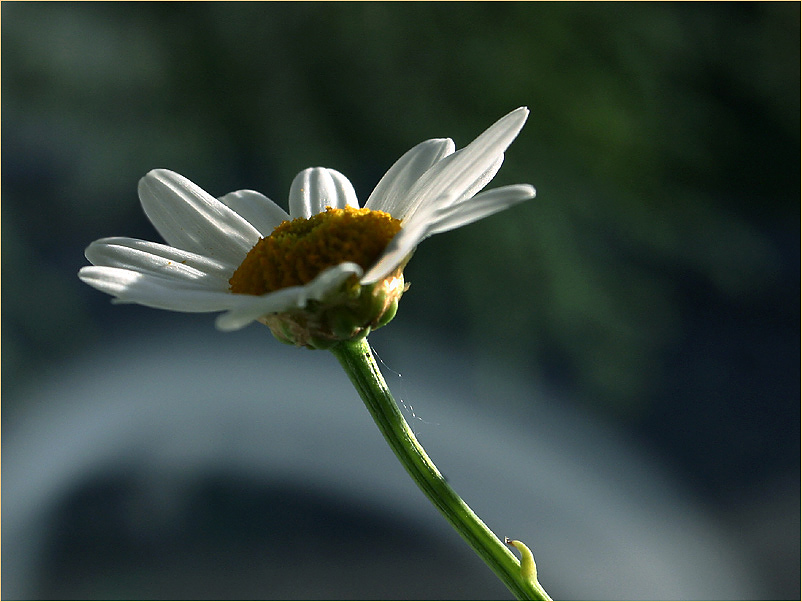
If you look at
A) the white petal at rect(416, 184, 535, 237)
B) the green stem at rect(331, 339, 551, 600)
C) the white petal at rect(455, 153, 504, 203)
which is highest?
the white petal at rect(416, 184, 535, 237)

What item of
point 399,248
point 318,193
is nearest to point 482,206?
point 399,248

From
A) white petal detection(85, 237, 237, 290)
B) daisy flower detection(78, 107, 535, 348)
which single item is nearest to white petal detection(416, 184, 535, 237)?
daisy flower detection(78, 107, 535, 348)

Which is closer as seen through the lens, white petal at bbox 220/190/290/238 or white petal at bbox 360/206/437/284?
white petal at bbox 360/206/437/284

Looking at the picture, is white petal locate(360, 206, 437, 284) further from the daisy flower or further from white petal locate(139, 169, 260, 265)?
white petal locate(139, 169, 260, 265)

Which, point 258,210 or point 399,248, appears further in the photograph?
point 258,210

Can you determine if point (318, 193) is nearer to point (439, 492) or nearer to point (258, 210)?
point (258, 210)

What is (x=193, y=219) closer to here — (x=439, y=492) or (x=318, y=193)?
(x=318, y=193)

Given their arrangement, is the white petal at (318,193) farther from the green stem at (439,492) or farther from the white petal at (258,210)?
the green stem at (439,492)
